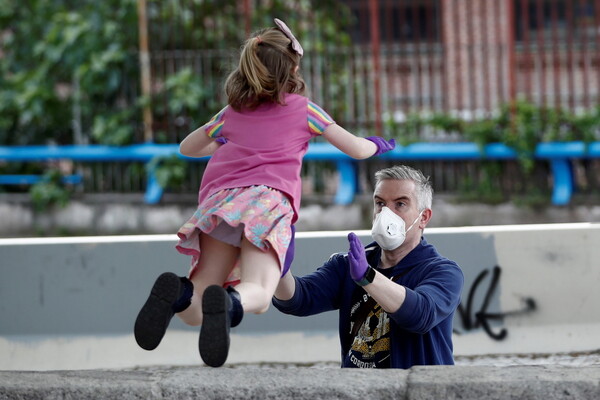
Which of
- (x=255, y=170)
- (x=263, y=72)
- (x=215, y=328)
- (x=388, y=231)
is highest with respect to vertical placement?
(x=263, y=72)

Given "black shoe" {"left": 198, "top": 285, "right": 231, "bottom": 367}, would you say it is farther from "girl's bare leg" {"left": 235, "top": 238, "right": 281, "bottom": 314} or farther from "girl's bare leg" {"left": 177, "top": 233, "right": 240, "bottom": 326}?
"girl's bare leg" {"left": 177, "top": 233, "right": 240, "bottom": 326}

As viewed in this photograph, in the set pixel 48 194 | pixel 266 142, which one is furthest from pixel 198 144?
pixel 48 194

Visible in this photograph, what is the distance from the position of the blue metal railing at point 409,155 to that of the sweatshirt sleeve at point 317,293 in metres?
7.66

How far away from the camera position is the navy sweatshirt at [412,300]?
3527mm

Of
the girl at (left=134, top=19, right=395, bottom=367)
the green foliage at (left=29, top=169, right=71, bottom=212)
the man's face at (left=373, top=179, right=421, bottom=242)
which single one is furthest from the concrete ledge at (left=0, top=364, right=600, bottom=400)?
the green foliage at (left=29, top=169, right=71, bottom=212)

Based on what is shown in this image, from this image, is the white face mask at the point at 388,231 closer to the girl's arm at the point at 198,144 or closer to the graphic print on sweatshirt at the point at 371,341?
the graphic print on sweatshirt at the point at 371,341

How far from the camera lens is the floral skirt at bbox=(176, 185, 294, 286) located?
149 inches

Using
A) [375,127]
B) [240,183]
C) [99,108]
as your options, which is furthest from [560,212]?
[240,183]

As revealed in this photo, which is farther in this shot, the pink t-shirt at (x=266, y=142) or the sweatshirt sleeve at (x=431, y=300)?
the pink t-shirt at (x=266, y=142)

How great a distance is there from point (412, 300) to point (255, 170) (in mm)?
859

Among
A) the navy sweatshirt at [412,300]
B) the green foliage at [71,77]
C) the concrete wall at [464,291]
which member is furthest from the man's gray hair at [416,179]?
the green foliage at [71,77]

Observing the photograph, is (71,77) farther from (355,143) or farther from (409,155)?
(355,143)

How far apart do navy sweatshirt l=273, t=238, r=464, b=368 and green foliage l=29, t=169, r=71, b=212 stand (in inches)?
354

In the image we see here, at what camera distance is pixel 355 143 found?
397cm
